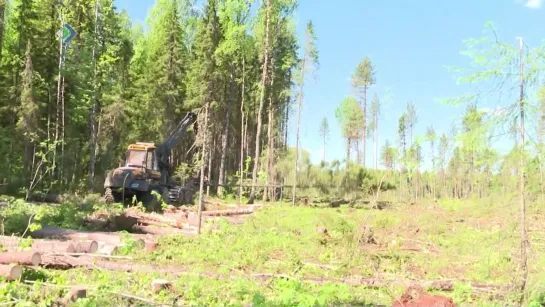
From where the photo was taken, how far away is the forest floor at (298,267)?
6.89 meters

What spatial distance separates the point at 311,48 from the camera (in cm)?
3269

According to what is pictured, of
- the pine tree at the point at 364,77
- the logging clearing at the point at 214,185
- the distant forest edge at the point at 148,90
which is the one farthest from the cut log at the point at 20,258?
the pine tree at the point at 364,77

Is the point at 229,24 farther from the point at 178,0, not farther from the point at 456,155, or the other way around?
the point at 456,155

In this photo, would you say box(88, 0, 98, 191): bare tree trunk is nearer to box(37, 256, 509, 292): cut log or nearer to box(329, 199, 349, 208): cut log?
box(329, 199, 349, 208): cut log

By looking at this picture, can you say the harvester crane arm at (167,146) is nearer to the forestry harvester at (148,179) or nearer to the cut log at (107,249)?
the forestry harvester at (148,179)

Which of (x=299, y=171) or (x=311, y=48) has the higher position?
(x=311, y=48)

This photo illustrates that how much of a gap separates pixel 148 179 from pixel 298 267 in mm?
14113

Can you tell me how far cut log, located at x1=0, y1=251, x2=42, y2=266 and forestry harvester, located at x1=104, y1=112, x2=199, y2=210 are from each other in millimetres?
11483

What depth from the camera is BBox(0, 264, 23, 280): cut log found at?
7.05 metres

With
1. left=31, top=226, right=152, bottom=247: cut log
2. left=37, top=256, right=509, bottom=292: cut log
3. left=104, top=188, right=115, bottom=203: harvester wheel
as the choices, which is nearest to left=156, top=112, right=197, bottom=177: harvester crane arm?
left=104, top=188, right=115, bottom=203: harvester wheel

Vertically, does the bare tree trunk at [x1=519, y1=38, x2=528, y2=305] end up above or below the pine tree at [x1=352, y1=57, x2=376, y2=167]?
below

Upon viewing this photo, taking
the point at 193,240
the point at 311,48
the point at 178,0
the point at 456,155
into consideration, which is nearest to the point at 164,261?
the point at 193,240

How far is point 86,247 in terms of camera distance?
9766 millimetres

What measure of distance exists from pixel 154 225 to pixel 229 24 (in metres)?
21.2
